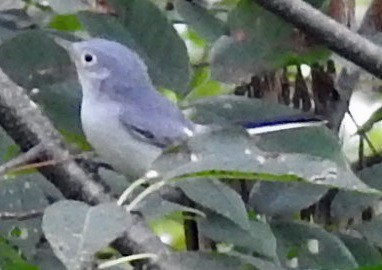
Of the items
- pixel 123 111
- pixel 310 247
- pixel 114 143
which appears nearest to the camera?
pixel 310 247

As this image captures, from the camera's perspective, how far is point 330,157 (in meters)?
0.68

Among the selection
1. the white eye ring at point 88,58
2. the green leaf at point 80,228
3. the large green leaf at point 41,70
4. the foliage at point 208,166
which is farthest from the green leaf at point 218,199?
the white eye ring at point 88,58

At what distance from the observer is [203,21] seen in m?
0.82

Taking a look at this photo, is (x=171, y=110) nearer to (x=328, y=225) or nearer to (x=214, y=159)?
(x=328, y=225)

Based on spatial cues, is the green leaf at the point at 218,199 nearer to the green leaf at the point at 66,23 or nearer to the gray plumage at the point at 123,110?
the gray plumage at the point at 123,110

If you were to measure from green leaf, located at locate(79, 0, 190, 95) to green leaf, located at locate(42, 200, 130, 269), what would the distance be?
31 cm

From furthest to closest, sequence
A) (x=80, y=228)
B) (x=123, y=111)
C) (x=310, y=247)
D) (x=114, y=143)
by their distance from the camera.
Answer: (x=123, y=111)
(x=114, y=143)
(x=310, y=247)
(x=80, y=228)

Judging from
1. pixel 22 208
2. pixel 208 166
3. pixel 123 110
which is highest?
pixel 208 166

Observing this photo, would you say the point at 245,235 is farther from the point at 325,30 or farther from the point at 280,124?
the point at 325,30

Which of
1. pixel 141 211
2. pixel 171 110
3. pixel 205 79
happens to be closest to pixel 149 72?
pixel 171 110

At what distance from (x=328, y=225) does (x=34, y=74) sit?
0.27 m

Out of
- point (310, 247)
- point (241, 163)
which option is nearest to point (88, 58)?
point (310, 247)

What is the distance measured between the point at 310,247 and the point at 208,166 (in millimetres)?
208

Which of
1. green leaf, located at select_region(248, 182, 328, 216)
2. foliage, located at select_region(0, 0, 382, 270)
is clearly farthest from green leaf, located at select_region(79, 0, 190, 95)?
green leaf, located at select_region(248, 182, 328, 216)
